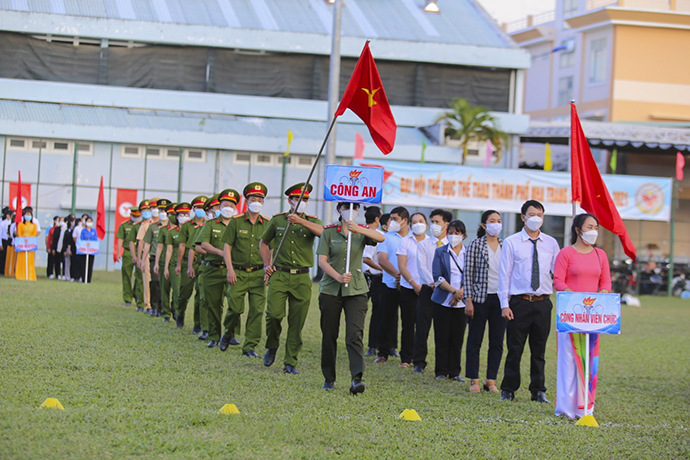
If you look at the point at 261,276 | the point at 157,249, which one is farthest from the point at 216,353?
the point at 157,249

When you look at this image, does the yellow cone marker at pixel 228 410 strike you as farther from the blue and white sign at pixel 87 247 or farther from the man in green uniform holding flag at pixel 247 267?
the blue and white sign at pixel 87 247

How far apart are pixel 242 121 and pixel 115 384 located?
Answer: 2744cm

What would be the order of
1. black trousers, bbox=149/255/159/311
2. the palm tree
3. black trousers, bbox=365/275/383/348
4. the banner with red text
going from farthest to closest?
the palm tree < the banner with red text < black trousers, bbox=149/255/159/311 < black trousers, bbox=365/275/383/348

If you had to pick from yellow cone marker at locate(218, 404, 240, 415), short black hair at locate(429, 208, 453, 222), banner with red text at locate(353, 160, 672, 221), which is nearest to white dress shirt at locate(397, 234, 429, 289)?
short black hair at locate(429, 208, 453, 222)

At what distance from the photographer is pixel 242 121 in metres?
35.9

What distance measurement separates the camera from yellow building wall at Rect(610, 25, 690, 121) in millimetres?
46656

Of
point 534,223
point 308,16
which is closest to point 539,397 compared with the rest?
point 534,223

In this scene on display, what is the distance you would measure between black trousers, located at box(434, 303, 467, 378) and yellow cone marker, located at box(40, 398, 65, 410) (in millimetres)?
4962

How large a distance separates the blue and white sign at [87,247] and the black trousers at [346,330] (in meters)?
17.8

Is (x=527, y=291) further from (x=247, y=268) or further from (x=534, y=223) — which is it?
(x=247, y=268)

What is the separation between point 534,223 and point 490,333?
1580mm

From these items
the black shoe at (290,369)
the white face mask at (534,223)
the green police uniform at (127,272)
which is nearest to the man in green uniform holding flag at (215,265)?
the black shoe at (290,369)

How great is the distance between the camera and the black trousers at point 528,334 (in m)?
9.57

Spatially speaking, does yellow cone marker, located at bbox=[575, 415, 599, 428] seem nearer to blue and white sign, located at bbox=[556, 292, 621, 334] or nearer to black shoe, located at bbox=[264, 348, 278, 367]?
blue and white sign, located at bbox=[556, 292, 621, 334]
